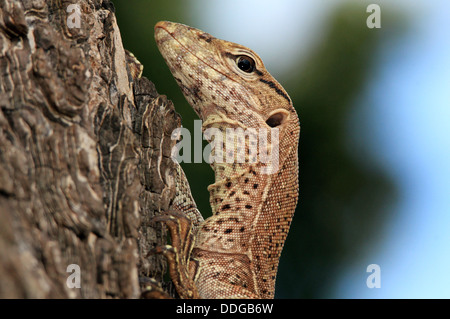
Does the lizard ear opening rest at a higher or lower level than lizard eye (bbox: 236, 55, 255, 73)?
lower

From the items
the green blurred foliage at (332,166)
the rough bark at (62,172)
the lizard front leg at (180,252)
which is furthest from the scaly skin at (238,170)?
the green blurred foliage at (332,166)

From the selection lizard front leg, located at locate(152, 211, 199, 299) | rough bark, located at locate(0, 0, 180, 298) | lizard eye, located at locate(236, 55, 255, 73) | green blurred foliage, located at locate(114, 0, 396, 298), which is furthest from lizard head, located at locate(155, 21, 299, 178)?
green blurred foliage, located at locate(114, 0, 396, 298)

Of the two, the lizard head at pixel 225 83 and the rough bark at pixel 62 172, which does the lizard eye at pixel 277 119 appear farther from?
the rough bark at pixel 62 172

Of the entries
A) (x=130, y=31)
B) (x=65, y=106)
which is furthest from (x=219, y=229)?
(x=130, y=31)

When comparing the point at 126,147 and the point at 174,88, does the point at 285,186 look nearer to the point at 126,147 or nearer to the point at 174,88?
the point at 126,147

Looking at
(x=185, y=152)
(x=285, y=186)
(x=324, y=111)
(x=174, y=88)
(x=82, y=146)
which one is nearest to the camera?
(x=82, y=146)

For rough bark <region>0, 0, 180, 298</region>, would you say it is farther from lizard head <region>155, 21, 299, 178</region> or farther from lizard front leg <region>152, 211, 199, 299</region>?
lizard head <region>155, 21, 299, 178</region>
